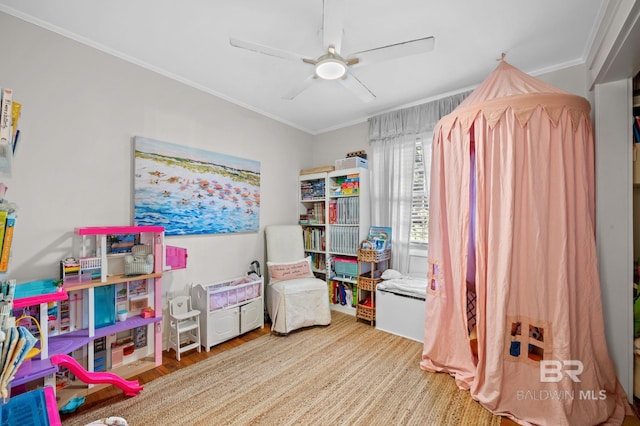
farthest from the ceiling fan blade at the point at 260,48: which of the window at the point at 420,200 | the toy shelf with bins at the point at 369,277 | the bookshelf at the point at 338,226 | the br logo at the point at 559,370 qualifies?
the br logo at the point at 559,370

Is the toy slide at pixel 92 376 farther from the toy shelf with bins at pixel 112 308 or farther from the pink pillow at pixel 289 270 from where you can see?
the pink pillow at pixel 289 270

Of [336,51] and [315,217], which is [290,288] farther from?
[336,51]

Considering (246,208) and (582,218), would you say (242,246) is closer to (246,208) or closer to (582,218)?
(246,208)

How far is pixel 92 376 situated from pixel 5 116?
1668 millimetres

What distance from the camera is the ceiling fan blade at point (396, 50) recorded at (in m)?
1.58

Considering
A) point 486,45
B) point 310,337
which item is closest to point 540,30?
point 486,45

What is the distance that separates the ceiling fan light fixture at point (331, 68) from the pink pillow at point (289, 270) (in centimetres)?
211

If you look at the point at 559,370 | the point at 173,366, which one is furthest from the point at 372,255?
the point at 173,366

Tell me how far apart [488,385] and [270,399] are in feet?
4.84

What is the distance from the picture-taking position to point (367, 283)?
3211mm

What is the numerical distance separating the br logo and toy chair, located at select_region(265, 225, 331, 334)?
1959 millimetres

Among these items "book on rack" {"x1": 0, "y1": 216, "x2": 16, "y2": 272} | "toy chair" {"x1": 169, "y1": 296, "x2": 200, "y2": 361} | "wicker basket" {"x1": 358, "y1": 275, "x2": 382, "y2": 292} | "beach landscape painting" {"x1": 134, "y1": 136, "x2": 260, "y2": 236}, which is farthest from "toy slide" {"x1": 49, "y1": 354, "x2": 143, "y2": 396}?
"wicker basket" {"x1": 358, "y1": 275, "x2": 382, "y2": 292}

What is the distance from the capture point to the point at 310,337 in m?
2.86

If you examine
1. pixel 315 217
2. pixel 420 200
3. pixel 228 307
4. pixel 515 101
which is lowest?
pixel 228 307
